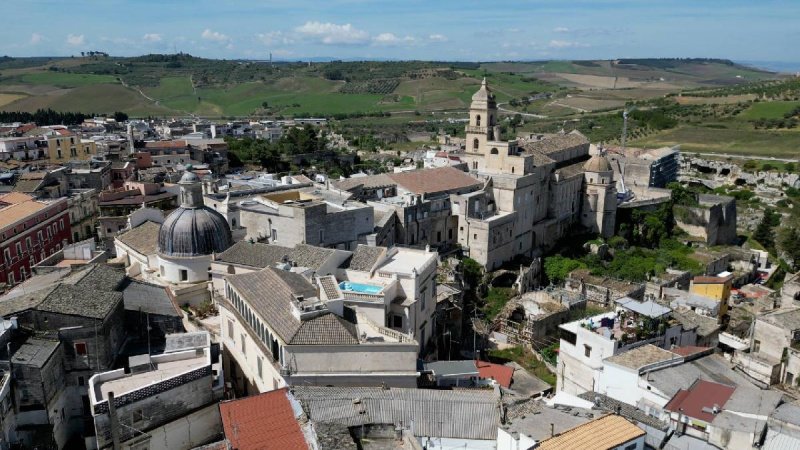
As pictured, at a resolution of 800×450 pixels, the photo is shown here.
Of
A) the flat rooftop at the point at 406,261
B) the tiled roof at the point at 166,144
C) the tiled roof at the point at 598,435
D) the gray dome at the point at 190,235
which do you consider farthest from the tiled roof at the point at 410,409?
the tiled roof at the point at 166,144

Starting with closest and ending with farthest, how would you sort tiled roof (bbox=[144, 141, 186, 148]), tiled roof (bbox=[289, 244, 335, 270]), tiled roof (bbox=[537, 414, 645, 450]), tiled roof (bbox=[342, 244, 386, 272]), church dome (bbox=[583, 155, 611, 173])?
tiled roof (bbox=[537, 414, 645, 450]) < tiled roof (bbox=[289, 244, 335, 270]) < tiled roof (bbox=[342, 244, 386, 272]) < church dome (bbox=[583, 155, 611, 173]) < tiled roof (bbox=[144, 141, 186, 148])

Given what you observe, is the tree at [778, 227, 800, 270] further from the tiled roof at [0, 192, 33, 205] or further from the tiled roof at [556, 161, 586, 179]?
Result: the tiled roof at [0, 192, 33, 205]

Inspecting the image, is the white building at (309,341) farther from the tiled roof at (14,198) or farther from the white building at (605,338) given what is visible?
the tiled roof at (14,198)

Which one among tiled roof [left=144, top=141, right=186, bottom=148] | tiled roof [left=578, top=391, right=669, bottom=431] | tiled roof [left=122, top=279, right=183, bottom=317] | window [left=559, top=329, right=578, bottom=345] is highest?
tiled roof [left=144, top=141, right=186, bottom=148]

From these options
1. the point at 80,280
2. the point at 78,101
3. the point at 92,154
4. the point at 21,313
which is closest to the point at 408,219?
the point at 80,280

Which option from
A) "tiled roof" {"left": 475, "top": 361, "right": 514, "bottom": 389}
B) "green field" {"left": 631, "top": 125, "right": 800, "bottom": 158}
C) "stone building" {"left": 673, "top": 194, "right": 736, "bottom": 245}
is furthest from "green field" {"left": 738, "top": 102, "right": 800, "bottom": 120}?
"tiled roof" {"left": 475, "top": 361, "right": 514, "bottom": 389}

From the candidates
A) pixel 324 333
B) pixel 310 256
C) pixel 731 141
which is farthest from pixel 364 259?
pixel 731 141

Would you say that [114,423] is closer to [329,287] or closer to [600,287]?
[329,287]

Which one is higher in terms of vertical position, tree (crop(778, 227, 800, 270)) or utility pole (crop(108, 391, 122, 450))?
→ utility pole (crop(108, 391, 122, 450))
